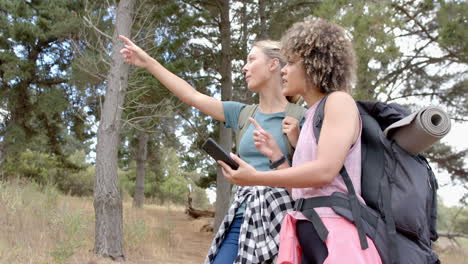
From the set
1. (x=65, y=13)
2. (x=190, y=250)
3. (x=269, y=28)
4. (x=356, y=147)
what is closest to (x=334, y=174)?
(x=356, y=147)

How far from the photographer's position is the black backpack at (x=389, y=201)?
4.16ft

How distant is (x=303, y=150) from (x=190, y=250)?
25.7 feet

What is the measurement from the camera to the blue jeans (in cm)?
189

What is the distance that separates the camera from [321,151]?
4.35 ft

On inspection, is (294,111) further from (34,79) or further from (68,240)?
(34,79)

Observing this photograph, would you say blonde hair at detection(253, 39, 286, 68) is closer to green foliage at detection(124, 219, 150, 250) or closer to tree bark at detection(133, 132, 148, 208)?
green foliage at detection(124, 219, 150, 250)

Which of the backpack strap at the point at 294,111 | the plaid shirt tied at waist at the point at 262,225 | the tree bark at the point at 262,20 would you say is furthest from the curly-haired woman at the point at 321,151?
the tree bark at the point at 262,20

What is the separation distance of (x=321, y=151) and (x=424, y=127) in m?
0.31

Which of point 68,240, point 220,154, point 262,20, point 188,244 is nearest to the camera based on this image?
point 220,154

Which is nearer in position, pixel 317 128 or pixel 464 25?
pixel 317 128

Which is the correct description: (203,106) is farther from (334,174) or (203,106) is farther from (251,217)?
(334,174)

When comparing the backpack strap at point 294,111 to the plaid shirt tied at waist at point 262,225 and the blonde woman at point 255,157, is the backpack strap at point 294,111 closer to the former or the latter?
the blonde woman at point 255,157

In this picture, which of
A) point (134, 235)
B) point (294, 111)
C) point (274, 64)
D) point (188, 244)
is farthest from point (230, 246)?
point (188, 244)

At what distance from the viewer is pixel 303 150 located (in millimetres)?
1477
